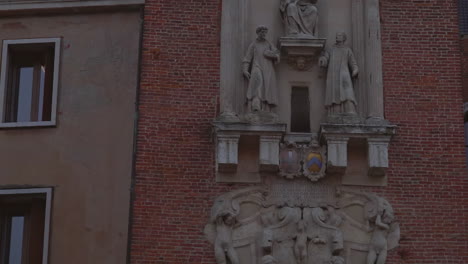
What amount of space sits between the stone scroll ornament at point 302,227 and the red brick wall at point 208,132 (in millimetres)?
252

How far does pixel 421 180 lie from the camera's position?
20.0 meters

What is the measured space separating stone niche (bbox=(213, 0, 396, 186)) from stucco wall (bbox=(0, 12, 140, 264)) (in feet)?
8.06

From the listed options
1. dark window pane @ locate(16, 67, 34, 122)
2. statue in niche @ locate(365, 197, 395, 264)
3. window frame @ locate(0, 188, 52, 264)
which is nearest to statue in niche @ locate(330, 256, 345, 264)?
statue in niche @ locate(365, 197, 395, 264)

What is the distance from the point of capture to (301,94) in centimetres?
2084

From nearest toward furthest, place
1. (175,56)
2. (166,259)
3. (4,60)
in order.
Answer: (166,259)
(175,56)
(4,60)

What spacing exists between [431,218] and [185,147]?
14.9 feet

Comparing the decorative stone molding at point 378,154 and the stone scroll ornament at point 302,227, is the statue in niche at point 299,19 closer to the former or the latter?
the decorative stone molding at point 378,154

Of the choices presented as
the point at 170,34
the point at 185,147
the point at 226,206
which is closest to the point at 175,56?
the point at 170,34

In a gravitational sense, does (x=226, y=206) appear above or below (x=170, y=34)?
below

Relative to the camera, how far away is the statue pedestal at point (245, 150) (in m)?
19.8

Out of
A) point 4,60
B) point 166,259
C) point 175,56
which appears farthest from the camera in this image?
point 4,60

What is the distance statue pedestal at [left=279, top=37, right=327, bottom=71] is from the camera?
67.9ft

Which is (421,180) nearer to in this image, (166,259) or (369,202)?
(369,202)

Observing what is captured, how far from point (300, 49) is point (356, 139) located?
2.10m
